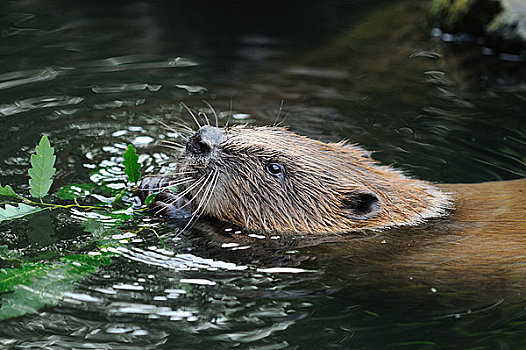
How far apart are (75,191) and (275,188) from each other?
1.42 m

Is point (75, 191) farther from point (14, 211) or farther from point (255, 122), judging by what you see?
point (255, 122)

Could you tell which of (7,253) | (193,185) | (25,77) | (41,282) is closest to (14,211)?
(7,253)

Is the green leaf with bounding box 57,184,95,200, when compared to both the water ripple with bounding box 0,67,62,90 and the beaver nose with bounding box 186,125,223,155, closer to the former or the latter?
the beaver nose with bounding box 186,125,223,155

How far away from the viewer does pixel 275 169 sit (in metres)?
4.66

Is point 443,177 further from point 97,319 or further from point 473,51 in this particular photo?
point 473,51

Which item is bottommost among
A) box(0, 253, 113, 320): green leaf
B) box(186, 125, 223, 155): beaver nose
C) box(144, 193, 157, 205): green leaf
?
box(0, 253, 113, 320): green leaf

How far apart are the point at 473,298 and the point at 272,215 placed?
1.30 metres

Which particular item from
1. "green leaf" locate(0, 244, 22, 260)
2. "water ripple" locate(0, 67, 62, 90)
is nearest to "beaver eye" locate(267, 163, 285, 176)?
"green leaf" locate(0, 244, 22, 260)

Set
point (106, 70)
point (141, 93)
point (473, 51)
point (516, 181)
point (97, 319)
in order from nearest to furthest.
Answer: point (97, 319) < point (516, 181) < point (141, 93) < point (106, 70) < point (473, 51)

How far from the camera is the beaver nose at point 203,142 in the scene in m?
4.59

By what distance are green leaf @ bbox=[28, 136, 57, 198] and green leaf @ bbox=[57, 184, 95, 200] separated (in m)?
0.35

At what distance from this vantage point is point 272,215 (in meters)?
4.63

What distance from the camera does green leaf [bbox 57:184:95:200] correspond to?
15.6ft

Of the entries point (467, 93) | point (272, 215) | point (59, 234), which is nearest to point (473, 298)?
point (272, 215)
